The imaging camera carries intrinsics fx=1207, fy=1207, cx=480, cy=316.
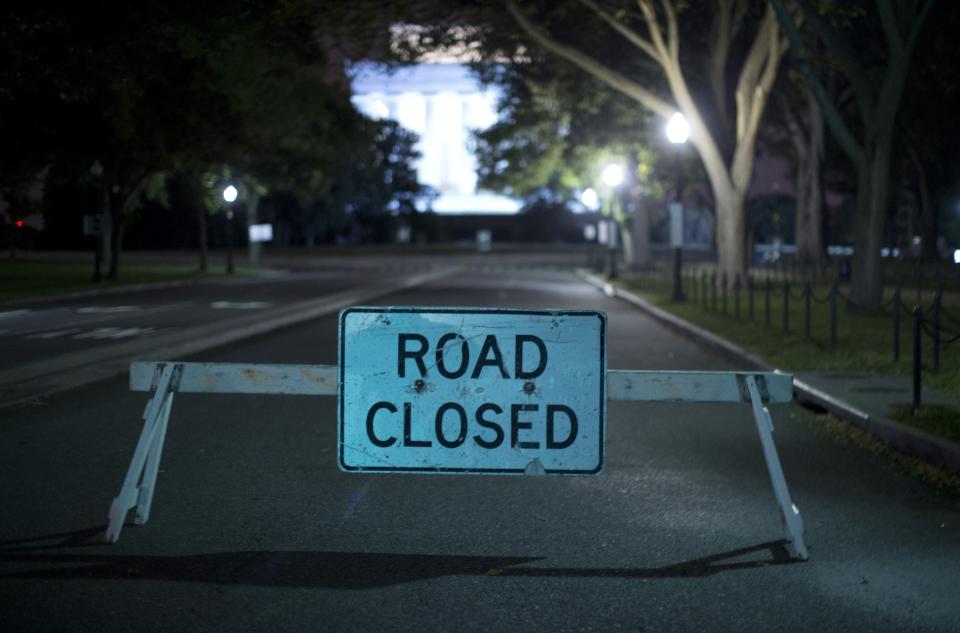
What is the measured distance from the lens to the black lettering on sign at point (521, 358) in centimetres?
621

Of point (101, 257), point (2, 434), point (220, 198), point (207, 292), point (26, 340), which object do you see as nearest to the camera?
point (2, 434)

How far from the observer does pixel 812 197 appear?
148ft

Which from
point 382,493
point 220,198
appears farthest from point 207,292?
point 382,493

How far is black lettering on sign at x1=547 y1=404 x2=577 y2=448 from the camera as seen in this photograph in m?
6.28

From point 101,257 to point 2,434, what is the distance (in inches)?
1299

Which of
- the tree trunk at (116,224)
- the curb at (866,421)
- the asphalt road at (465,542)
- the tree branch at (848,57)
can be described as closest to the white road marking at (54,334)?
the asphalt road at (465,542)

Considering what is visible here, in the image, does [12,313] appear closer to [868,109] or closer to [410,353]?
[868,109]

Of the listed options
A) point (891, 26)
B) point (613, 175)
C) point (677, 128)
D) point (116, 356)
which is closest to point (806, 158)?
point (613, 175)

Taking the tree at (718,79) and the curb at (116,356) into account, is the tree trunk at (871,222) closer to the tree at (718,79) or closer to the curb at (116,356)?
the tree at (718,79)

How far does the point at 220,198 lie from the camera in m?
51.8

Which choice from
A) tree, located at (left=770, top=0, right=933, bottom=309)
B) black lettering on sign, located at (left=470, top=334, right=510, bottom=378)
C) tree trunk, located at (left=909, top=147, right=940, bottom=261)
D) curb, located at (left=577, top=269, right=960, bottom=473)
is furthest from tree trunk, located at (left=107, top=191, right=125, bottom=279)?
tree trunk, located at (left=909, top=147, right=940, bottom=261)

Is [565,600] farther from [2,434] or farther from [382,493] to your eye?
[2,434]

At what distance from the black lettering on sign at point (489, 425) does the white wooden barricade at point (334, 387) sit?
65cm

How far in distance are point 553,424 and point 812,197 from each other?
41.0 meters
